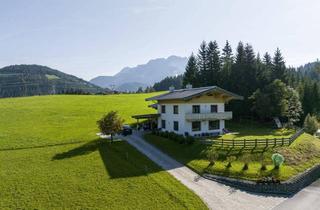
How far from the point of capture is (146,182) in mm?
28328

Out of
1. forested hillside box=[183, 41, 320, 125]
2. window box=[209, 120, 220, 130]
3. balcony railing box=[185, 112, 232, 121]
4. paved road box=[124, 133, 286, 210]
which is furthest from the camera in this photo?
forested hillside box=[183, 41, 320, 125]

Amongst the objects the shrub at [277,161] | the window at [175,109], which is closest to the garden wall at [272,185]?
the shrub at [277,161]

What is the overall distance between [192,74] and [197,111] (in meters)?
25.9

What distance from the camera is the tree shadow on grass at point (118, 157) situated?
1221 inches

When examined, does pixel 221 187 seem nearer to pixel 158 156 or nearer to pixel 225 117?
pixel 158 156

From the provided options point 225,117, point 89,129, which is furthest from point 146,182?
point 89,129

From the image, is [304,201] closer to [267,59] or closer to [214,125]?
[214,125]

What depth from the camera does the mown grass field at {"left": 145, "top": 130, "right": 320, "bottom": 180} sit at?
103ft

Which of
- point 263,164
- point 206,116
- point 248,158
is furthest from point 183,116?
point 263,164

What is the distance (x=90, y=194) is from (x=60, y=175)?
5.47 meters

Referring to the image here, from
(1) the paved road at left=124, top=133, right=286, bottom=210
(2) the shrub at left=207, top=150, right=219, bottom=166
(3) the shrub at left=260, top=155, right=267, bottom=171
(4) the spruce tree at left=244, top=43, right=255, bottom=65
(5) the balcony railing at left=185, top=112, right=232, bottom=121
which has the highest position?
(4) the spruce tree at left=244, top=43, right=255, bottom=65

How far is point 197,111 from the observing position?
152 ft

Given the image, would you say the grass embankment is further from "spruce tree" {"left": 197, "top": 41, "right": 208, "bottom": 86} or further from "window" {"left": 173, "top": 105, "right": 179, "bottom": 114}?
"spruce tree" {"left": 197, "top": 41, "right": 208, "bottom": 86}

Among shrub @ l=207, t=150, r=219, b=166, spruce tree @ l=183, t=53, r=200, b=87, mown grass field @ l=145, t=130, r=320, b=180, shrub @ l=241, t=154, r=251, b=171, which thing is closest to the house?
mown grass field @ l=145, t=130, r=320, b=180
